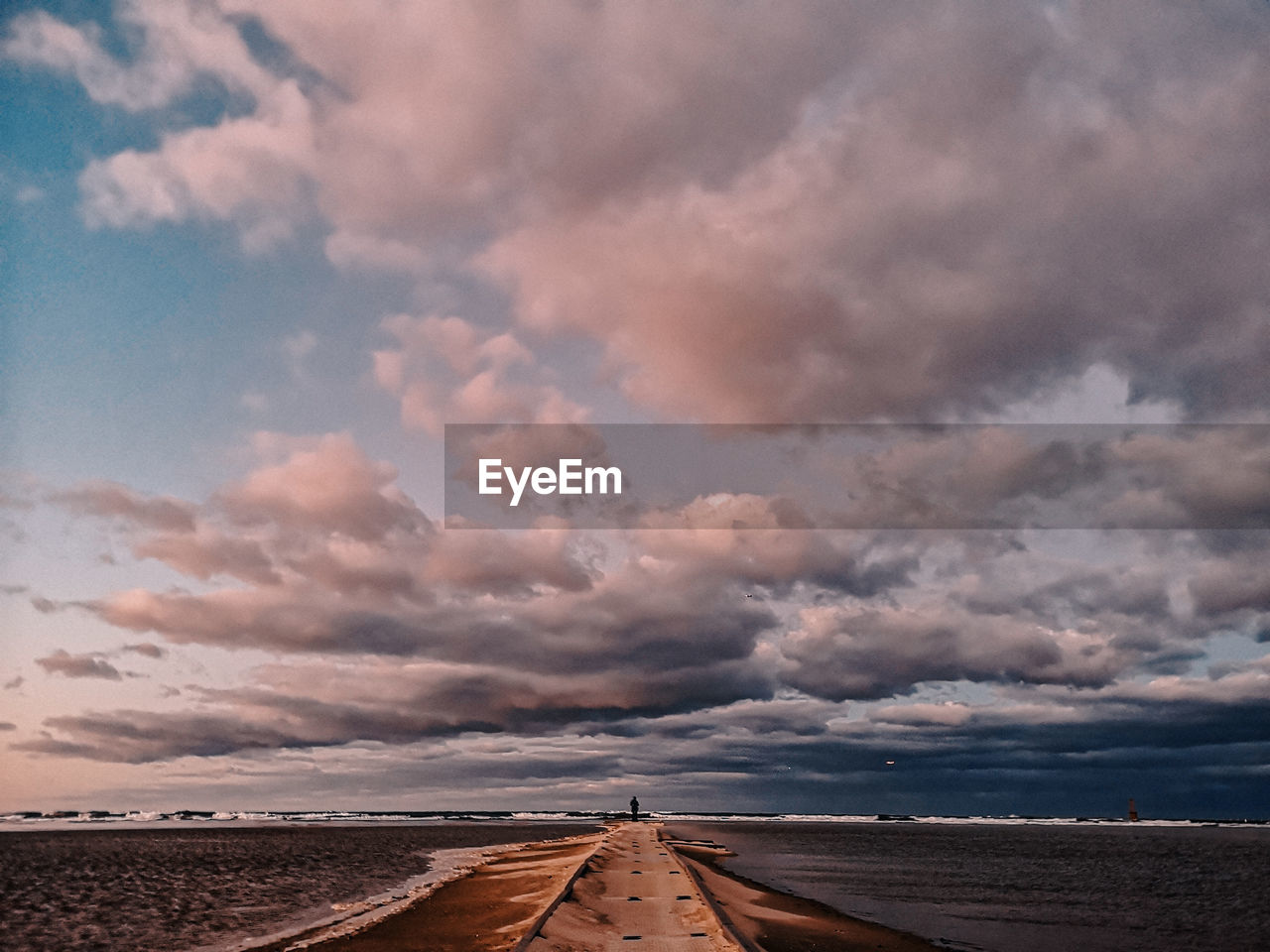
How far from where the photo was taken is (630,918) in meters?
28.7

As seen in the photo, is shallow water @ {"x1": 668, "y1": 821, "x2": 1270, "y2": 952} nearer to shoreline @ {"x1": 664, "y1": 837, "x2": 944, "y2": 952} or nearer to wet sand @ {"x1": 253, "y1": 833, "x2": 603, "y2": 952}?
shoreline @ {"x1": 664, "y1": 837, "x2": 944, "y2": 952}

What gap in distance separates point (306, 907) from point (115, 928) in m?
8.23

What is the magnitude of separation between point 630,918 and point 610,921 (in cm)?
101

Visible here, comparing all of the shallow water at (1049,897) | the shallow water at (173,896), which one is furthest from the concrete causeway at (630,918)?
the shallow water at (173,896)

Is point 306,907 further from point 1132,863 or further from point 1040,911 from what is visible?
point 1132,863

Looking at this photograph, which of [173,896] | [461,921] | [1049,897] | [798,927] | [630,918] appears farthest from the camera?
[1049,897]

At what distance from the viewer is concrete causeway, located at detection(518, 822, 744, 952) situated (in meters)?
23.4

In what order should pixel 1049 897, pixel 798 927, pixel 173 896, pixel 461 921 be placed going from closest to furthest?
pixel 461 921 < pixel 798 927 < pixel 173 896 < pixel 1049 897

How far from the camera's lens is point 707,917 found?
27.8 metres

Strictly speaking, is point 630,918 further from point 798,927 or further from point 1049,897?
point 1049,897

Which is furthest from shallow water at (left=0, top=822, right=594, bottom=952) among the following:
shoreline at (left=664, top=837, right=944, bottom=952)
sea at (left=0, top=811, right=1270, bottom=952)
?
shoreline at (left=664, top=837, right=944, bottom=952)

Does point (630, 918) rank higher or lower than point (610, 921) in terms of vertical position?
lower

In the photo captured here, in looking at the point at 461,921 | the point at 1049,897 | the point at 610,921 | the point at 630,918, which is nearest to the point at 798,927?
the point at 630,918

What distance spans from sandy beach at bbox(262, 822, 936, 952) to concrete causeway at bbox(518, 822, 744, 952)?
0.04 m
